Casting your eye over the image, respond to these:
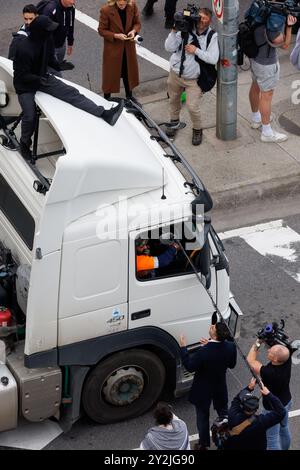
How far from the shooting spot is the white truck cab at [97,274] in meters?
7.95

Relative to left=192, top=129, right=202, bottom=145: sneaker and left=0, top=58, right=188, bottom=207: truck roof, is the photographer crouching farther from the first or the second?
left=192, top=129, right=202, bottom=145: sneaker

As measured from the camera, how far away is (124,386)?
29.0 feet

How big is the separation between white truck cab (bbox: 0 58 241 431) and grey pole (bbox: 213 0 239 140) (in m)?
3.69

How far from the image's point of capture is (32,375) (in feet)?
27.2

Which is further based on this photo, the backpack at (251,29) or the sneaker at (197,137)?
the sneaker at (197,137)

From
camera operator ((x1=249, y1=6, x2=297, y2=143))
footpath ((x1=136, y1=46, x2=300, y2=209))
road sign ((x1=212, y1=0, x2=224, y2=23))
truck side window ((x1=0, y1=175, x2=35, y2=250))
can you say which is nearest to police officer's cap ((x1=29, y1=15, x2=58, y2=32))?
truck side window ((x1=0, y1=175, x2=35, y2=250))

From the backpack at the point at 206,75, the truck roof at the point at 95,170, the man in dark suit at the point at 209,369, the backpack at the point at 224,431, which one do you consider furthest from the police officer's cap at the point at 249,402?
the backpack at the point at 206,75

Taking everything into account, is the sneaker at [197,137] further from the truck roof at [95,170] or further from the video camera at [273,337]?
the video camera at [273,337]

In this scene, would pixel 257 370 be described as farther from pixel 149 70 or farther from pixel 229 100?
pixel 149 70

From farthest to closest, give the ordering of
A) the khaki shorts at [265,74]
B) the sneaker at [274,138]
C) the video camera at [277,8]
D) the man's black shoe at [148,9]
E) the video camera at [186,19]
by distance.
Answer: the man's black shoe at [148,9]
the sneaker at [274,138]
the khaki shorts at [265,74]
the video camera at [277,8]
the video camera at [186,19]

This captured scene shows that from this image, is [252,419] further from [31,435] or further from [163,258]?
[31,435]

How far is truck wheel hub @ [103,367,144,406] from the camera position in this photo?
8.73 m

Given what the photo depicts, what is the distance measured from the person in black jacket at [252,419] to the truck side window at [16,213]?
2.40m

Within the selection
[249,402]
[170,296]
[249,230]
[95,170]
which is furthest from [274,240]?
[95,170]
